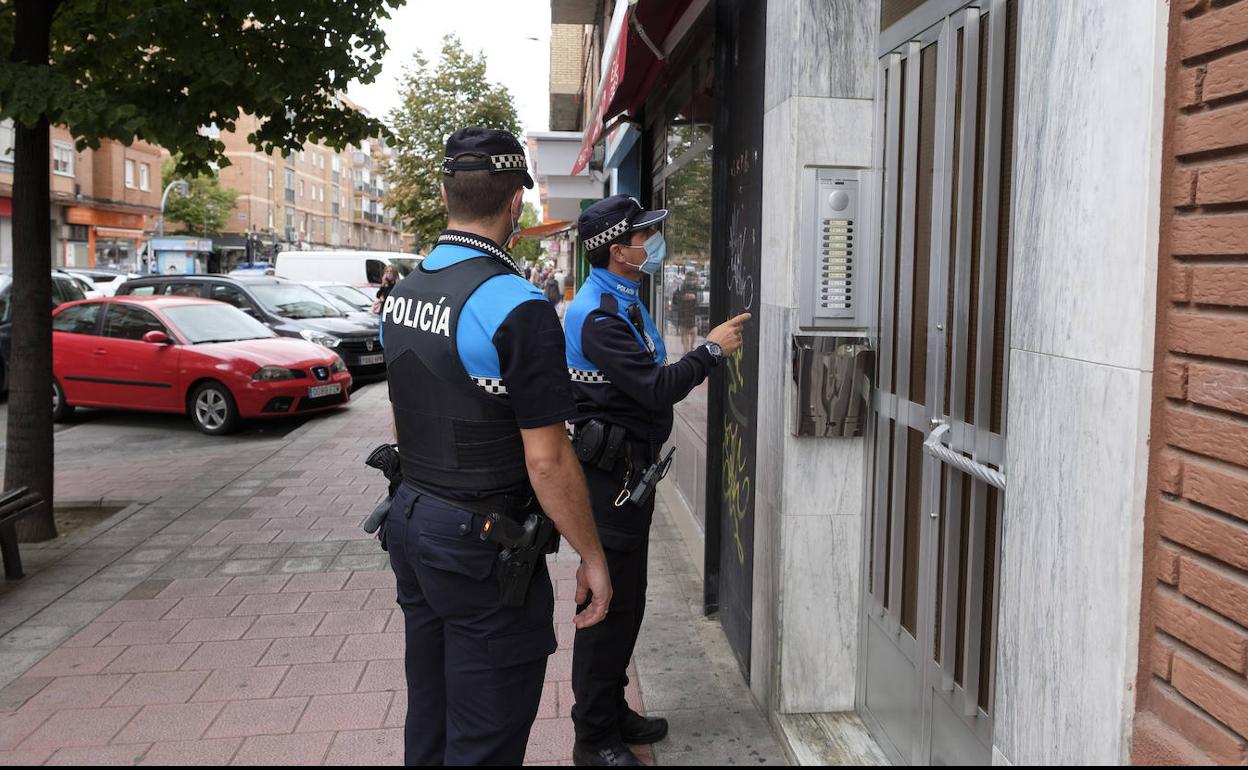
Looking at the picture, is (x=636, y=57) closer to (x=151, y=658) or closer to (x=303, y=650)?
(x=303, y=650)

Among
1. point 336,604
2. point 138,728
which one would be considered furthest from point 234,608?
point 138,728

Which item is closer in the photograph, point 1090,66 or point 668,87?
point 1090,66

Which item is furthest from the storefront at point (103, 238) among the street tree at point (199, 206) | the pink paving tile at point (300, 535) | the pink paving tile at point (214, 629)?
the pink paving tile at point (214, 629)

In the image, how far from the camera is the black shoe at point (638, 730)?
12.9 feet

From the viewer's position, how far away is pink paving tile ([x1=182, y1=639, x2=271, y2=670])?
4.81m

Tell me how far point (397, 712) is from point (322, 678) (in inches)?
21.2

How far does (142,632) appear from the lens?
5285 millimetres

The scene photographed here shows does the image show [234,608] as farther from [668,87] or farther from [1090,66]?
[1090,66]

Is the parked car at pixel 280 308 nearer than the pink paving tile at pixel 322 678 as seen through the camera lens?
No

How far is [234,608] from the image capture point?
18.5 feet

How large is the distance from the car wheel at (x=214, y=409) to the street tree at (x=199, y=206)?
176 feet

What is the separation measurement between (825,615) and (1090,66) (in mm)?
2328

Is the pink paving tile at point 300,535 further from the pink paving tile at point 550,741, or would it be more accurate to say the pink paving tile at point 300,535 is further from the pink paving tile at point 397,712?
the pink paving tile at point 550,741

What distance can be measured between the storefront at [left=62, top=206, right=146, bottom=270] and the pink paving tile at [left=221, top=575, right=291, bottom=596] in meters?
48.2
